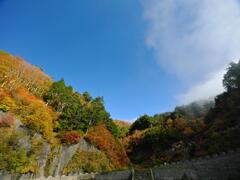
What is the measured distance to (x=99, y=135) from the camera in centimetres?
3950

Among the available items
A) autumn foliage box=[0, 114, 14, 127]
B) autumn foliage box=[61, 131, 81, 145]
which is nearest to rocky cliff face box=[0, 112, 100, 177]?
autumn foliage box=[0, 114, 14, 127]

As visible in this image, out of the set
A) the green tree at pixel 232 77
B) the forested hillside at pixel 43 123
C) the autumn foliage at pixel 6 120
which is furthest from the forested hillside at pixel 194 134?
the autumn foliage at pixel 6 120

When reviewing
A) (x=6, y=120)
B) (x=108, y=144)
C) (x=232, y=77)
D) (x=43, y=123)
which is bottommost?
(x=108, y=144)

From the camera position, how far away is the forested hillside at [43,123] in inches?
1061

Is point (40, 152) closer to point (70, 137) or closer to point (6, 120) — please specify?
point (70, 137)

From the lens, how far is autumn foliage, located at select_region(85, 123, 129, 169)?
37500 mm

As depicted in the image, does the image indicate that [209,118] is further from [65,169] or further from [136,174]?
[65,169]

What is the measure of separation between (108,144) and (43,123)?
12.0 metres

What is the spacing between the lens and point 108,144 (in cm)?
3919

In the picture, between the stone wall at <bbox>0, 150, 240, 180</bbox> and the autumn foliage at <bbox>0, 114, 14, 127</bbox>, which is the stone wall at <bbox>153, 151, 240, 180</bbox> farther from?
the autumn foliage at <bbox>0, 114, 14, 127</bbox>

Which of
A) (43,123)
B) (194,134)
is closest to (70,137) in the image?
(43,123)

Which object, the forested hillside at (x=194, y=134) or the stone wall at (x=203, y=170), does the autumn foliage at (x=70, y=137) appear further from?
the forested hillside at (x=194, y=134)

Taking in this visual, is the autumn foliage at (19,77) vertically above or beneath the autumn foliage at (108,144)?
above

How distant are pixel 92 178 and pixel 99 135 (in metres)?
11.9
